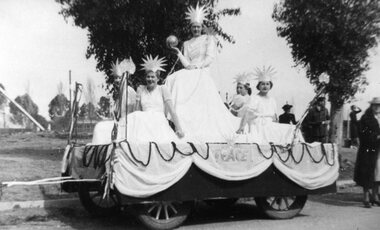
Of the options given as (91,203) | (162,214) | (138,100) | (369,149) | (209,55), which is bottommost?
(91,203)

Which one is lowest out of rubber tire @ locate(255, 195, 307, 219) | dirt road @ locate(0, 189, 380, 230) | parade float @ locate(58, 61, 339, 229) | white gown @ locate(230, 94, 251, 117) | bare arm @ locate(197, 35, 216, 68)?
dirt road @ locate(0, 189, 380, 230)

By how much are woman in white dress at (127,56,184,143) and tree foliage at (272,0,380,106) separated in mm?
7005

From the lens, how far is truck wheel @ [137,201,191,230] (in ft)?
20.1

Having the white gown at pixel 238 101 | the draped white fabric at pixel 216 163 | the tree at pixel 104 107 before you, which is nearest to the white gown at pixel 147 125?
the draped white fabric at pixel 216 163

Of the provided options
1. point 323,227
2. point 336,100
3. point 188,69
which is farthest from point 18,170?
point 336,100

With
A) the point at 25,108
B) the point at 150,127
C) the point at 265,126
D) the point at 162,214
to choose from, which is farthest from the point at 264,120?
the point at 25,108

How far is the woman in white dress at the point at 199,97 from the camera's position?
751cm

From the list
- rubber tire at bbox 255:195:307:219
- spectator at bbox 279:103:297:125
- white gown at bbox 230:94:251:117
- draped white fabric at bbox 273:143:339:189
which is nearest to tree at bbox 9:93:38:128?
spectator at bbox 279:103:297:125

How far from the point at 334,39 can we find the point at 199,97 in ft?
31.4

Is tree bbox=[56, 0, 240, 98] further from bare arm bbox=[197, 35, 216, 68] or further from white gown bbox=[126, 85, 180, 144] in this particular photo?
white gown bbox=[126, 85, 180, 144]

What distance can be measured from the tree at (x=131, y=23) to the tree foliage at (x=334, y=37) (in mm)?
2903

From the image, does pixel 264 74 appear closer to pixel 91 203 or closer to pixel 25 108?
pixel 91 203

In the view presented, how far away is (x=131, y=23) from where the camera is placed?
42.9 feet

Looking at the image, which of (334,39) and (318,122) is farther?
(334,39)
